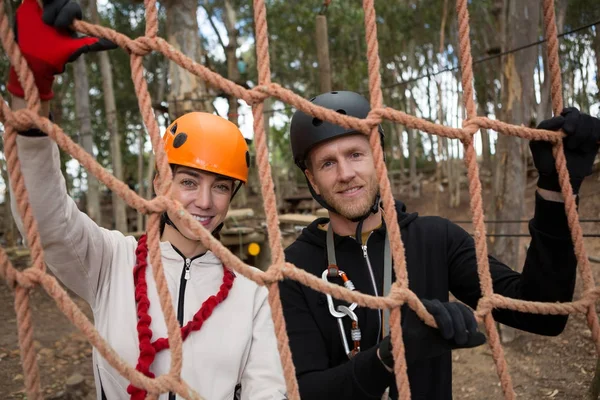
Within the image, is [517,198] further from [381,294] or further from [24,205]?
[24,205]

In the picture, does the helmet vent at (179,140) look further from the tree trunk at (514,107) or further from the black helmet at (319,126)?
the tree trunk at (514,107)

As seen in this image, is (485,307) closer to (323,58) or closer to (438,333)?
(438,333)

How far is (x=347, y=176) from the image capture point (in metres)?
1.71

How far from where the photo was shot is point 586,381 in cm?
383

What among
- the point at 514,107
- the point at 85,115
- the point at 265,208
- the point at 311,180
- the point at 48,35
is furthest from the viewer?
the point at 85,115

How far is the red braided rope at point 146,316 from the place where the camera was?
1.32m

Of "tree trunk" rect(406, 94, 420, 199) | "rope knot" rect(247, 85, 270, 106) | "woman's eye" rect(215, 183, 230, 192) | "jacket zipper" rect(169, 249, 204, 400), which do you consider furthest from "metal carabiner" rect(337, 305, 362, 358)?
"tree trunk" rect(406, 94, 420, 199)

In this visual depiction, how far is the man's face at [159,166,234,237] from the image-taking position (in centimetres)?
165

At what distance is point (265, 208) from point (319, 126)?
0.76 metres

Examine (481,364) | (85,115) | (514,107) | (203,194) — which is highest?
(85,115)

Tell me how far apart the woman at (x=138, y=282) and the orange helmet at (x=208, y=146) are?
6 centimetres

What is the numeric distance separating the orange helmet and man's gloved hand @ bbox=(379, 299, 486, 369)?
2.98ft

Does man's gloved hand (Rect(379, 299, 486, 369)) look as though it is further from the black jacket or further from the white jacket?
the white jacket

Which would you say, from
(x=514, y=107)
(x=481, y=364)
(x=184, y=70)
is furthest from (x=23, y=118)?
(x=481, y=364)
